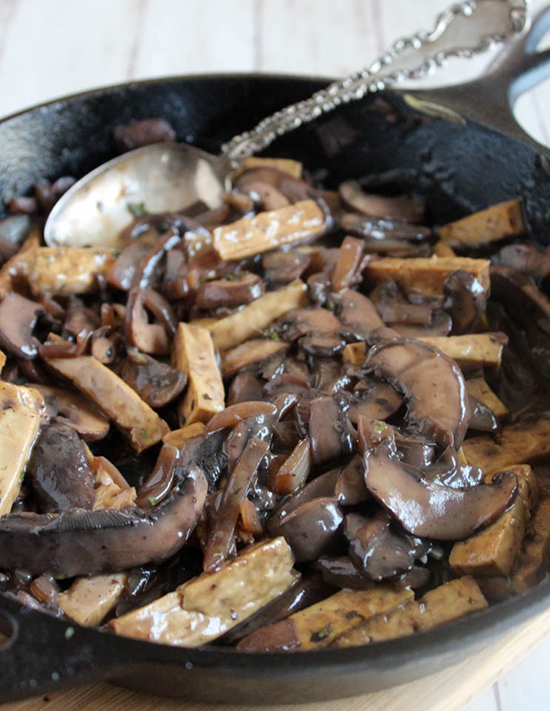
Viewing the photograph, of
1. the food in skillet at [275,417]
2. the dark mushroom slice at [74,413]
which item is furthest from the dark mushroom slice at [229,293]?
the dark mushroom slice at [74,413]

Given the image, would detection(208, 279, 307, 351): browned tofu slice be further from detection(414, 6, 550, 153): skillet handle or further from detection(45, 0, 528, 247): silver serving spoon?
detection(414, 6, 550, 153): skillet handle

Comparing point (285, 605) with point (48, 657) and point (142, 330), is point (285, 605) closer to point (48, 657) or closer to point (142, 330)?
point (48, 657)

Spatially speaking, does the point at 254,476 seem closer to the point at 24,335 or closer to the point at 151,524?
the point at 151,524

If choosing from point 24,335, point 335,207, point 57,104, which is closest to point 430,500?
point 24,335

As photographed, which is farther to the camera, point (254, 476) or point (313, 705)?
point (254, 476)

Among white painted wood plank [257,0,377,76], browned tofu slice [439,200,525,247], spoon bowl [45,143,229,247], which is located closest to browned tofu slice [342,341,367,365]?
browned tofu slice [439,200,525,247]

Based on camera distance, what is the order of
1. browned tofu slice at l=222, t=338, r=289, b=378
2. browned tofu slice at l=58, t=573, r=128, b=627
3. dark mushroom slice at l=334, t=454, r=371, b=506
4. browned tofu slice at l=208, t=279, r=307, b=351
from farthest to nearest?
1. browned tofu slice at l=208, t=279, r=307, b=351
2. browned tofu slice at l=222, t=338, r=289, b=378
3. dark mushroom slice at l=334, t=454, r=371, b=506
4. browned tofu slice at l=58, t=573, r=128, b=627
